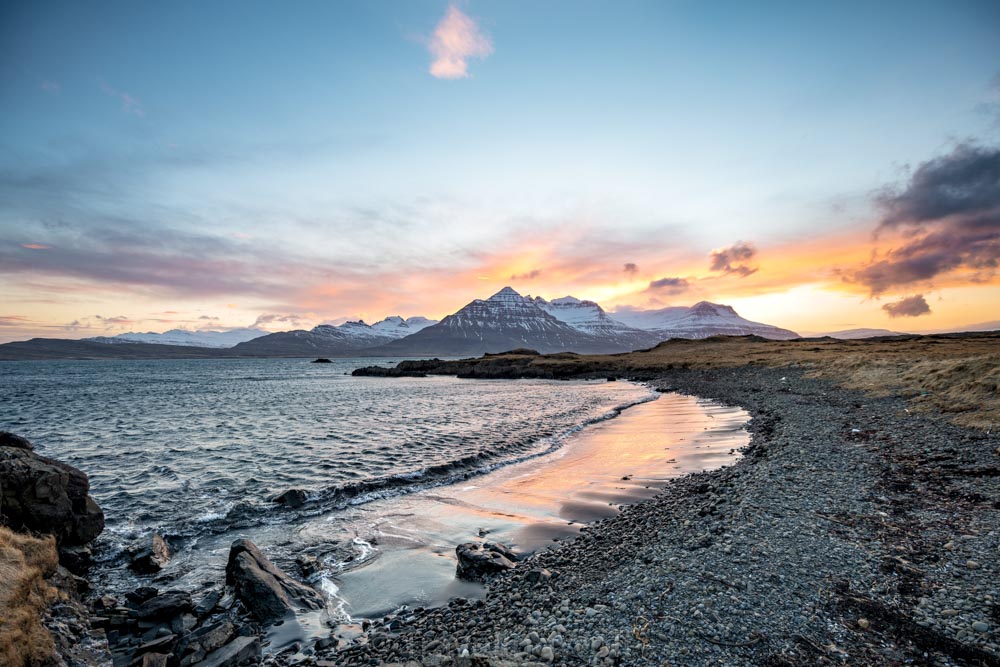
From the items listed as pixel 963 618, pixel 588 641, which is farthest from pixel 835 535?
pixel 588 641

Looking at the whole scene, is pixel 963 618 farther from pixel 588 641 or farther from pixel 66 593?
pixel 66 593

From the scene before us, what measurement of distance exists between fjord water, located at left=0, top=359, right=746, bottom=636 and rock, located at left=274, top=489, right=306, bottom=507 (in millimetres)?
368

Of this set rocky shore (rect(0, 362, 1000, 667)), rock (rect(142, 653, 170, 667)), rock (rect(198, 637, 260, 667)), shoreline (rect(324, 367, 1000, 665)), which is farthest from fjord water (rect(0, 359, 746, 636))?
rock (rect(142, 653, 170, 667))

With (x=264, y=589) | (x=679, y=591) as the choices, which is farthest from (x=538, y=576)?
(x=264, y=589)

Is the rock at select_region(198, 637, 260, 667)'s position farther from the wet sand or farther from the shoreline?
the wet sand

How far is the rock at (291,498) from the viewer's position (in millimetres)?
17188

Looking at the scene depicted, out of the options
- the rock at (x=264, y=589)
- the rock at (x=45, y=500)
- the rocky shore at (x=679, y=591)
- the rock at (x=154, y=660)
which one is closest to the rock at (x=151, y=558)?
the rocky shore at (x=679, y=591)

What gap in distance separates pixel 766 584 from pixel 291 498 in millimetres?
16036

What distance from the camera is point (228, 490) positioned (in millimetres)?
19125

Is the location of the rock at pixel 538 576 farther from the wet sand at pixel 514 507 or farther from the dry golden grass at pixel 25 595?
the dry golden grass at pixel 25 595

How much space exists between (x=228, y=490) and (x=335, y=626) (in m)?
12.7

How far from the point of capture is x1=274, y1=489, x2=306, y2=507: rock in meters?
17.2

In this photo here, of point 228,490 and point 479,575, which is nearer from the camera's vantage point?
point 479,575

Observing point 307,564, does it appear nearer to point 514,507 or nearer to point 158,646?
point 158,646
